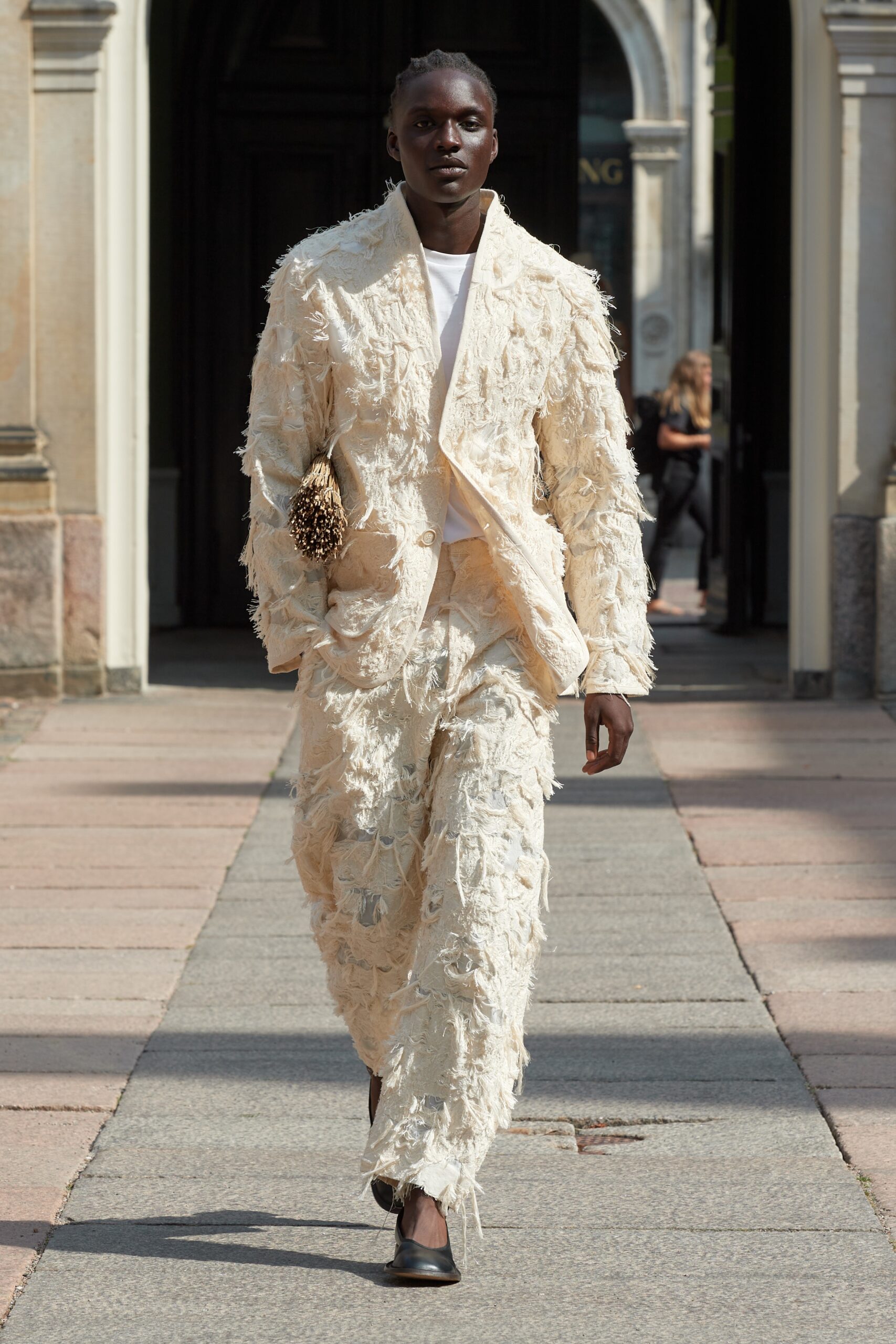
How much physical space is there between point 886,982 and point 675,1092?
0.95 metres

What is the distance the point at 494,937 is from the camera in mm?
2961

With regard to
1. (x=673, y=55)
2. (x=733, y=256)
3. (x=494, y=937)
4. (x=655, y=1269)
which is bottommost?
(x=655, y=1269)

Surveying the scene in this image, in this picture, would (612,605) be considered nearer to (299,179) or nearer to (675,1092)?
(675,1092)

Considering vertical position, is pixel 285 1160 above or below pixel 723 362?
below

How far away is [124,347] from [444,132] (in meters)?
5.93

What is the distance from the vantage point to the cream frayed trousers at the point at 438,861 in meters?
2.94

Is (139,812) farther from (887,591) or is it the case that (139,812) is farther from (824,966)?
(887,591)

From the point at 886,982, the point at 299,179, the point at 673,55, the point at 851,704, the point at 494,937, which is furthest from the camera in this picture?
the point at 673,55

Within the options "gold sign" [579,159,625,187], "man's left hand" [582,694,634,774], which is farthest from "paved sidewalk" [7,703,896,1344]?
"gold sign" [579,159,625,187]

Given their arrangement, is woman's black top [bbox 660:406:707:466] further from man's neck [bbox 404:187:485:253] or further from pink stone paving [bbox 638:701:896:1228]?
man's neck [bbox 404:187:485:253]

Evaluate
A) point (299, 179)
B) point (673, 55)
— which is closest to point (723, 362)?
point (299, 179)

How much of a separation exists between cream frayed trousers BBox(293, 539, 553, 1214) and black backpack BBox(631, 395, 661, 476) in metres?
10.00

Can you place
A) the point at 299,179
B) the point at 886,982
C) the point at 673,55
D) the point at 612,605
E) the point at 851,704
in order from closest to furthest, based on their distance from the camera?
the point at 612,605 → the point at 886,982 → the point at 851,704 → the point at 299,179 → the point at 673,55

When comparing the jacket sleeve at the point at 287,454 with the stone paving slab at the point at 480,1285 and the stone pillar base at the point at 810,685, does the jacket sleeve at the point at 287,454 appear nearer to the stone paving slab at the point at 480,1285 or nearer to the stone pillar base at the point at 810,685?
the stone paving slab at the point at 480,1285
